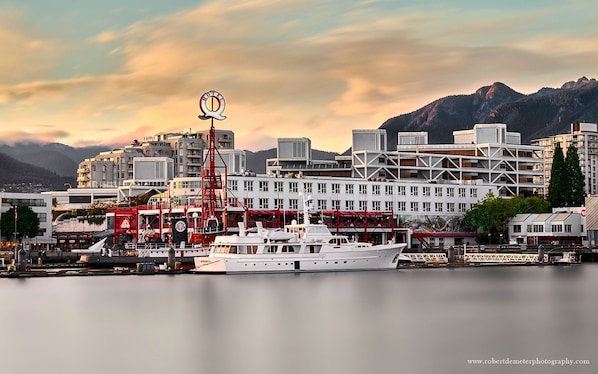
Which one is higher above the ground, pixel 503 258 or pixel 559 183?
pixel 559 183

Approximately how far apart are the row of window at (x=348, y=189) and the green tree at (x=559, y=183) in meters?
15.7

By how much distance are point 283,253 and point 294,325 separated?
42.6 m

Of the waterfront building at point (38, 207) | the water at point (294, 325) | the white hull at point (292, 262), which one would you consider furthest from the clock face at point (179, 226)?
the waterfront building at point (38, 207)

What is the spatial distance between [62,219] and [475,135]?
8119cm

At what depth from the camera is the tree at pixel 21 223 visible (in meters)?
149

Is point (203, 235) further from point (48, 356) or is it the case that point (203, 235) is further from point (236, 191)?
point (48, 356)

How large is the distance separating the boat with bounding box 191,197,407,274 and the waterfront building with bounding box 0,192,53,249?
60.5 metres

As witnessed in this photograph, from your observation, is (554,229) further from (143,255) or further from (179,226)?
(143,255)

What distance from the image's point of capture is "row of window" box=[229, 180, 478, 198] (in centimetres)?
14900

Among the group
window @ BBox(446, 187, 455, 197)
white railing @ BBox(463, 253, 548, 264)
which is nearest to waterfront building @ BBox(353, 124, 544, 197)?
window @ BBox(446, 187, 455, 197)

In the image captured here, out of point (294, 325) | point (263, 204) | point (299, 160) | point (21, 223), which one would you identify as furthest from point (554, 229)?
point (294, 325)

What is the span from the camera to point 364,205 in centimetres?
15812

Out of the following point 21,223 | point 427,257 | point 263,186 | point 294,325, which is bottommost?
point 294,325

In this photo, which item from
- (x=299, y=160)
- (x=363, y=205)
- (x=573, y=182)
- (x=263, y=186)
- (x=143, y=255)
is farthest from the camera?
(x=299, y=160)
